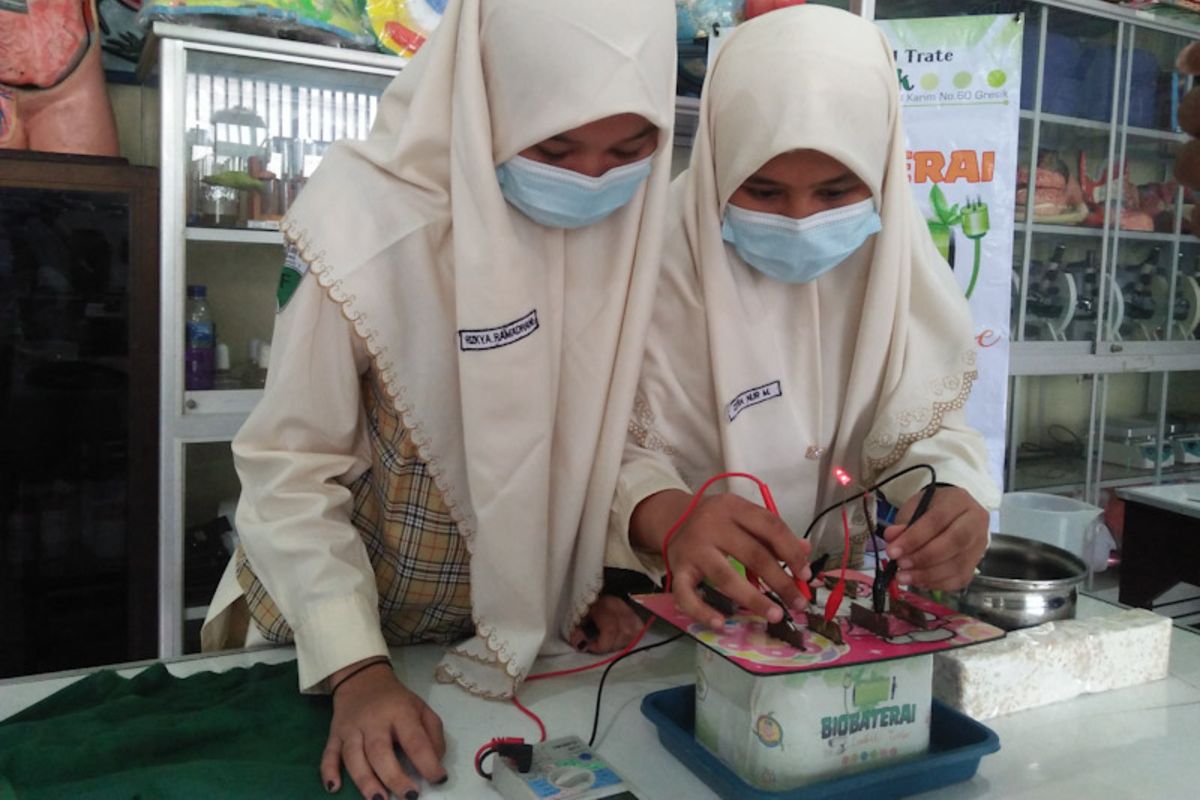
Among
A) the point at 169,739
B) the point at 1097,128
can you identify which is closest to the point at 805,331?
the point at 169,739

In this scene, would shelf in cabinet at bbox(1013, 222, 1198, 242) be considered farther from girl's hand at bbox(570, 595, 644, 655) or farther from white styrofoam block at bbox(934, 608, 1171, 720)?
girl's hand at bbox(570, 595, 644, 655)

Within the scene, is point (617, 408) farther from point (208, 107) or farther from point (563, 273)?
point (208, 107)

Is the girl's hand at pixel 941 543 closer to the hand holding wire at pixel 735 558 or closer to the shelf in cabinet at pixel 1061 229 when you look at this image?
the hand holding wire at pixel 735 558

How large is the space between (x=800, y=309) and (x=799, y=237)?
0.14m

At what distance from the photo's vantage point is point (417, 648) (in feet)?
3.69

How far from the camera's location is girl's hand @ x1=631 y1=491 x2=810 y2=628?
2.74 feet

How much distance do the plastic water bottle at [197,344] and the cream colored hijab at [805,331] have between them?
150cm

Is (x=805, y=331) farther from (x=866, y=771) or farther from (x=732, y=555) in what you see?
(x=866, y=771)

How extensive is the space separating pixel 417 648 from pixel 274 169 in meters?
1.70

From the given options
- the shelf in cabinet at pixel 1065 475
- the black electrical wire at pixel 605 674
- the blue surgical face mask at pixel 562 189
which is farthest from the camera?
the shelf in cabinet at pixel 1065 475

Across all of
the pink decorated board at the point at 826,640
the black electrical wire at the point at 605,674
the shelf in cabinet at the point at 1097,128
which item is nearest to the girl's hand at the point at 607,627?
the black electrical wire at the point at 605,674

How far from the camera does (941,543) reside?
95cm

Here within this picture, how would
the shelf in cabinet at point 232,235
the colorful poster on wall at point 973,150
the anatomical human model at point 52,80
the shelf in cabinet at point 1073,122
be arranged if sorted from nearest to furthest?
the anatomical human model at point 52,80
the shelf in cabinet at point 232,235
the colorful poster on wall at point 973,150
the shelf in cabinet at point 1073,122

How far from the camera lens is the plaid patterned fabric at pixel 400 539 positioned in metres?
1.03
